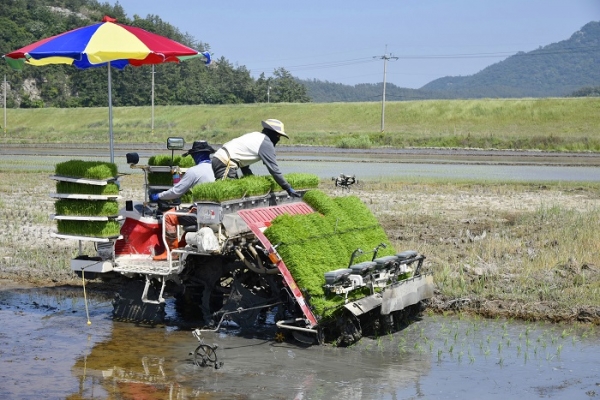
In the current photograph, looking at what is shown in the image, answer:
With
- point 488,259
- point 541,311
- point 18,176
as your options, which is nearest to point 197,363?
point 541,311

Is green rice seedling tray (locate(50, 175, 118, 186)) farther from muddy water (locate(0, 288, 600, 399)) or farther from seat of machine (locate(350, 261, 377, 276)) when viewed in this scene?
seat of machine (locate(350, 261, 377, 276))

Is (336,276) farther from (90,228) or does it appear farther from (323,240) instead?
(90,228)

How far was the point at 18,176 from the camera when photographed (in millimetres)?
30438

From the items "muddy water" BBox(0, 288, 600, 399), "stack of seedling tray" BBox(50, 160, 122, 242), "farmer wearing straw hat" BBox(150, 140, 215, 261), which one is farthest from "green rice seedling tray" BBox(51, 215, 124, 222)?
"muddy water" BBox(0, 288, 600, 399)

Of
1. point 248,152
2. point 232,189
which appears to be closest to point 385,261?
point 232,189

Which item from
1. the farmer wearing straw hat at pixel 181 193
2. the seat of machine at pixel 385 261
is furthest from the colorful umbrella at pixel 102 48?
the seat of machine at pixel 385 261

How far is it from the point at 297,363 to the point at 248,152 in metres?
2.72

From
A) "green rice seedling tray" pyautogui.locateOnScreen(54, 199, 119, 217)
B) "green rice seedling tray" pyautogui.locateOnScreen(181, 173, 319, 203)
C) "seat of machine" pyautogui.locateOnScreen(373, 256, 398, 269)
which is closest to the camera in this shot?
"green rice seedling tray" pyautogui.locateOnScreen(181, 173, 319, 203)

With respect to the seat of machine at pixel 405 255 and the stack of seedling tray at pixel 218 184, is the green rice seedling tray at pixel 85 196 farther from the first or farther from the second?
the seat of machine at pixel 405 255

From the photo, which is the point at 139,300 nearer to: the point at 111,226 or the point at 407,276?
the point at 111,226

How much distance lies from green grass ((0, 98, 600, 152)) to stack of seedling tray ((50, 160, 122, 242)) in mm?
43951

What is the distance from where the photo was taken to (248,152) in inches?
419

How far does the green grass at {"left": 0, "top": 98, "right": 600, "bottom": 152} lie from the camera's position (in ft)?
202

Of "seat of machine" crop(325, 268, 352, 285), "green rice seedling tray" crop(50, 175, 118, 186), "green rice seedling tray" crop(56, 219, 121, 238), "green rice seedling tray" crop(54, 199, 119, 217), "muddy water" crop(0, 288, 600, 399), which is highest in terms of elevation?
"green rice seedling tray" crop(50, 175, 118, 186)
